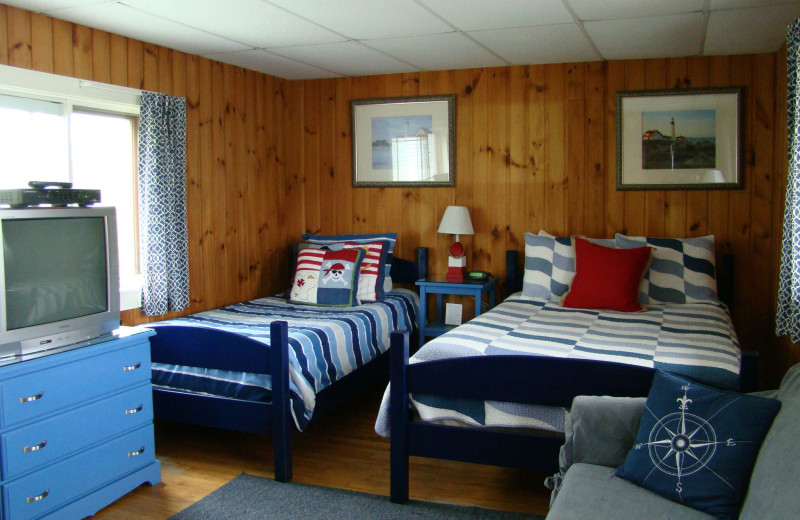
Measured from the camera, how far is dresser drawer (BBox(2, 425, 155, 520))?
2443 mm

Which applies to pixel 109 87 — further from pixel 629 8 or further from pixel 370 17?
pixel 629 8

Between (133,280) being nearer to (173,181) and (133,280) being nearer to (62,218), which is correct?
(173,181)

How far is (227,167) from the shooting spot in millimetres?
4410

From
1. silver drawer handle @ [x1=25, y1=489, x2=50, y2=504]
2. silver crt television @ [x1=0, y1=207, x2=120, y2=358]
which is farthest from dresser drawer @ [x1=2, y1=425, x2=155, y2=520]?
silver crt television @ [x1=0, y1=207, x2=120, y2=358]

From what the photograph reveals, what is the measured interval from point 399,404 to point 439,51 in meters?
2.26

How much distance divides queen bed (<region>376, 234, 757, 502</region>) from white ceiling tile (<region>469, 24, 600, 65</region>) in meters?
1.53

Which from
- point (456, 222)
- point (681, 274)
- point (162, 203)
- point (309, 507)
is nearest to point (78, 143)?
point (162, 203)

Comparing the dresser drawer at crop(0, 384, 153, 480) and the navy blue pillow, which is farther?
the dresser drawer at crop(0, 384, 153, 480)

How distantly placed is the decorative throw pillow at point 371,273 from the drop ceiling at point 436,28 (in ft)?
3.91

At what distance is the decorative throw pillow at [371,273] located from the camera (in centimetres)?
433

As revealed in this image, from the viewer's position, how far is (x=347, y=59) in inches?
170

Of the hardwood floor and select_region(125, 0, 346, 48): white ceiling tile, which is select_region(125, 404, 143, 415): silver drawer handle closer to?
the hardwood floor

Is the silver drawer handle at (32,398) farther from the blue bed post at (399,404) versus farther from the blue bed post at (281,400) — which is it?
the blue bed post at (399,404)

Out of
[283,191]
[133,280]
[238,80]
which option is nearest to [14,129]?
[133,280]
